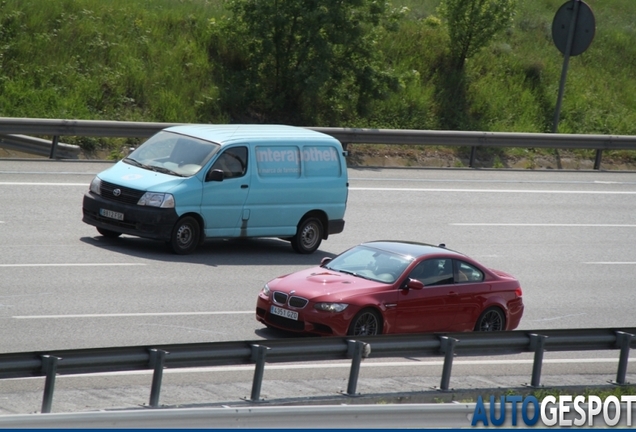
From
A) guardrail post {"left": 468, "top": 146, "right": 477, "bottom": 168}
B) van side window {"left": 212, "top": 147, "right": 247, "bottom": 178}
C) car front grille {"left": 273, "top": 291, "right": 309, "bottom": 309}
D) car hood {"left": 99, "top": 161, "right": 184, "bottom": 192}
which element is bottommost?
car front grille {"left": 273, "top": 291, "right": 309, "bottom": 309}

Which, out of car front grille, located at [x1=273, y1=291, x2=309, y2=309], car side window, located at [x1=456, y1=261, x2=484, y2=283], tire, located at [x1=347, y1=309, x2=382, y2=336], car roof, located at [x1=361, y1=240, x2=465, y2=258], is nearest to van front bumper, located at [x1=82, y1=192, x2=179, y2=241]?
car roof, located at [x1=361, y1=240, x2=465, y2=258]

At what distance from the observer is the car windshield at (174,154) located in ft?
56.3

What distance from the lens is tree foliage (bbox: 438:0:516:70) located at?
99.3 feet

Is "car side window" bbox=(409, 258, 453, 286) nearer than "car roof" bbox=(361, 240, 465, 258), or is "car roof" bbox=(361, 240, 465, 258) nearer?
"car side window" bbox=(409, 258, 453, 286)

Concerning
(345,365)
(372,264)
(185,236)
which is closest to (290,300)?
(345,365)

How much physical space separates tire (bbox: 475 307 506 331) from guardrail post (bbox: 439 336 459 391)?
3454mm

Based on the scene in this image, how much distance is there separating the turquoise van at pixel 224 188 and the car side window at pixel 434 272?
174 inches

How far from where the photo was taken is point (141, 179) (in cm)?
1681

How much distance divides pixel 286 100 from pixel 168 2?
17.2 feet

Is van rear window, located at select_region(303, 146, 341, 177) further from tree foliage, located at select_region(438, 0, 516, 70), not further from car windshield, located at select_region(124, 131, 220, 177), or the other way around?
tree foliage, located at select_region(438, 0, 516, 70)

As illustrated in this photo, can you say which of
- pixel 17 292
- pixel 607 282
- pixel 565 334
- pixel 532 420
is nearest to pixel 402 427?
pixel 532 420

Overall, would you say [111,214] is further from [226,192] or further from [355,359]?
[355,359]

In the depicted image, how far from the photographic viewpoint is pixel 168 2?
3019cm

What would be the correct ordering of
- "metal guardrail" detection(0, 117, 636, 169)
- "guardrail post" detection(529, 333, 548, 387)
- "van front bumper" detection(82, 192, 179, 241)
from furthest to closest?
"metal guardrail" detection(0, 117, 636, 169)
"van front bumper" detection(82, 192, 179, 241)
"guardrail post" detection(529, 333, 548, 387)
